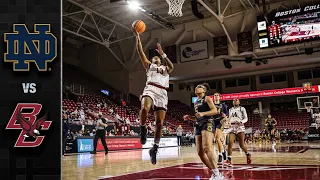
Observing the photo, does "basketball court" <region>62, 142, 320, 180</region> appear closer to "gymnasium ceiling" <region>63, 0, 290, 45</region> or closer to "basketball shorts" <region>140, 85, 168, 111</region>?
"basketball shorts" <region>140, 85, 168, 111</region>

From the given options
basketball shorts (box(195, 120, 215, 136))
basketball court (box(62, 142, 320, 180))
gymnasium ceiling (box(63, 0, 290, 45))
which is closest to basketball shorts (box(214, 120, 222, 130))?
basketball court (box(62, 142, 320, 180))

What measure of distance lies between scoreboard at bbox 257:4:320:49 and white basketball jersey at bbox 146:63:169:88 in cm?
1420

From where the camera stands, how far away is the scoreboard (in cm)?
1720

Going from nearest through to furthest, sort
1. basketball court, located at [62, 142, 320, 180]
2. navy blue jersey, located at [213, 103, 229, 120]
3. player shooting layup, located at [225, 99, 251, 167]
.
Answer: basketball court, located at [62, 142, 320, 180] → navy blue jersey, located at [213, 103, 229, 120] → player shooting layup, located at [225, 99, 251, 167]

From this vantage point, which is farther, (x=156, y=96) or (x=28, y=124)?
(x=156, y=96)

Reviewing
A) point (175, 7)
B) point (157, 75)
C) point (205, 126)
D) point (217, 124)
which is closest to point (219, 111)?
point (217, 124)

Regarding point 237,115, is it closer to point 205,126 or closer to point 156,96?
point 205,126

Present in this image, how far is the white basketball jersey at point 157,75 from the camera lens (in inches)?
195

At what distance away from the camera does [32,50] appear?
3043mm

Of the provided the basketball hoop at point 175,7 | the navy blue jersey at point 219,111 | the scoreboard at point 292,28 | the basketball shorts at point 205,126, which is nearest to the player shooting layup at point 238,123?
the navy blue jersey at point 219,111

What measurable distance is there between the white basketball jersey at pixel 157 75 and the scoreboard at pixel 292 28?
1420 centimetres

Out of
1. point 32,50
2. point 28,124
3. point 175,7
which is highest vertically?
point 175,7

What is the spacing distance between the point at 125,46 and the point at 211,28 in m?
7.55

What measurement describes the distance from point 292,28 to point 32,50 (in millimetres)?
17143
